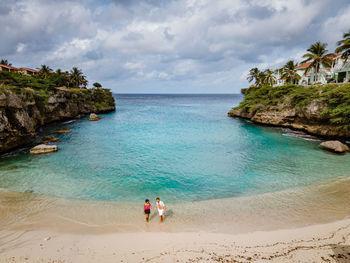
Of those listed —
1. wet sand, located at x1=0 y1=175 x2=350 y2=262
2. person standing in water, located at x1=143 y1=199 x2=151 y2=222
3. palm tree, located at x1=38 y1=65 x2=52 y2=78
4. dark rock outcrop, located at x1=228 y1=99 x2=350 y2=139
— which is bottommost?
wet sand, located at x1=0 y1=175 x2=350 y2=262

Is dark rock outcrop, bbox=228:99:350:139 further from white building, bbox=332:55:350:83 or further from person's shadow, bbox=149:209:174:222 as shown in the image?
person's shadow, bbox=149:209:174:222

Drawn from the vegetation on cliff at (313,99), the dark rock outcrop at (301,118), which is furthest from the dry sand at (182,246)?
the dark rock outcrop at (301,118)

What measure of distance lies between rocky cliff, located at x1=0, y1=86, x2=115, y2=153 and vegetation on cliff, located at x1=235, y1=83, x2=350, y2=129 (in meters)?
39.4

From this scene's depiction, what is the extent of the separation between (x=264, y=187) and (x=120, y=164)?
42.8 ft

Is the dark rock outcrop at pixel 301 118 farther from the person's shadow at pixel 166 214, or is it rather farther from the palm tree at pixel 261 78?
the person's shadow at pixel 166 214

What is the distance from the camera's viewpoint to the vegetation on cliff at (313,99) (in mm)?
23953

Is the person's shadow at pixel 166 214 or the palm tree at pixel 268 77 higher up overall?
the palm tree at pixel 268 77

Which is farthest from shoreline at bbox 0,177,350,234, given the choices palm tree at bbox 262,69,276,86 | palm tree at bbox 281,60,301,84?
palm tree at bbox 262,69,276,86

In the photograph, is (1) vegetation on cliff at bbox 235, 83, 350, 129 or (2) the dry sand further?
(1) vegetation on cliff at bbox 235, 83, 350, 129

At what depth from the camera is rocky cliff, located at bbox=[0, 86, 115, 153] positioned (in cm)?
2052

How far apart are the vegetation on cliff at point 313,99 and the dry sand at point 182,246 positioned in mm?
21084

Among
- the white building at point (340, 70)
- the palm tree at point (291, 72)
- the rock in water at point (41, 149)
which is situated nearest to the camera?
the rock in water at point (41, 149)

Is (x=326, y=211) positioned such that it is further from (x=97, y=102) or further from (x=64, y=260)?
(x=97, y=102)

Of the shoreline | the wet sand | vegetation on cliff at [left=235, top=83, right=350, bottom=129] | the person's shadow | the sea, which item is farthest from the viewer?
vegetation on cliff at [left=235, top=83, right=350, bottom=129]
